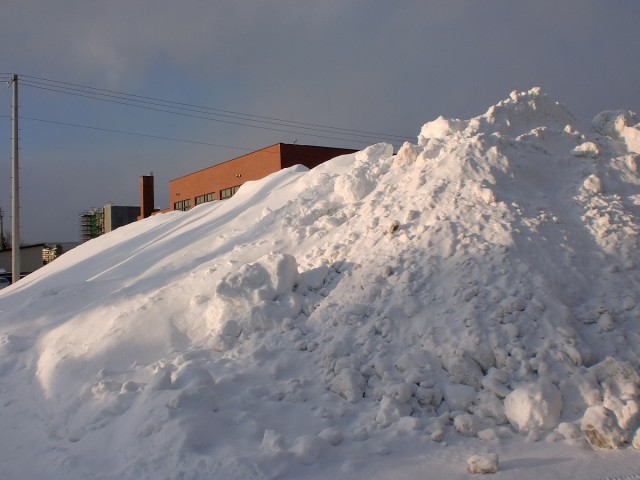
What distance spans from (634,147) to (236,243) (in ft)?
22.1

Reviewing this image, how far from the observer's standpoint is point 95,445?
200 inches

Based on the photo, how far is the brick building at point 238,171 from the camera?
→ 97.0 feet

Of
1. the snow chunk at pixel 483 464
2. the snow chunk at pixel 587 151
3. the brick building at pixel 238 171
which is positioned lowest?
the snow chunk at pixel 483 464

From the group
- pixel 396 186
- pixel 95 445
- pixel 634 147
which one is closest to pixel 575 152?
pixel 634 147

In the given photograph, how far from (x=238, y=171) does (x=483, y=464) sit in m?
30.2

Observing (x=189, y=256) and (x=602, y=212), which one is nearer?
(x=602, y=212)

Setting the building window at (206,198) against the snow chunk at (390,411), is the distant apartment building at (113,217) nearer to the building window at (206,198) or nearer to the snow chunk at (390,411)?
the building window at (206,198)

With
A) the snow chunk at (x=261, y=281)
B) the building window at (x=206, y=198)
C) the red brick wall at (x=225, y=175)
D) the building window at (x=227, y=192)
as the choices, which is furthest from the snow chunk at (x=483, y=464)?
the building window at (x=206, y=198)

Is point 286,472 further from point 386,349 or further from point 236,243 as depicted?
point 236,243

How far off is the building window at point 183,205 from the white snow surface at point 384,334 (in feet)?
94.9

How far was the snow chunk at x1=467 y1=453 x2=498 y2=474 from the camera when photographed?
13.8 ft

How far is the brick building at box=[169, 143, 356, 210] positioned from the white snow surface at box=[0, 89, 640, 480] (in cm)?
1920

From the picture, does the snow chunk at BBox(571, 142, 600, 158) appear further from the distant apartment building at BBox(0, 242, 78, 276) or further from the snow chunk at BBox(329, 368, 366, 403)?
the distant apartment building at BBox(0, 242, 78, 276)

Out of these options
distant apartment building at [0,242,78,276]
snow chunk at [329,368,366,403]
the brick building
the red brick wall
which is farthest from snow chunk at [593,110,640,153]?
distant apartment building at [0,242,78,276]
